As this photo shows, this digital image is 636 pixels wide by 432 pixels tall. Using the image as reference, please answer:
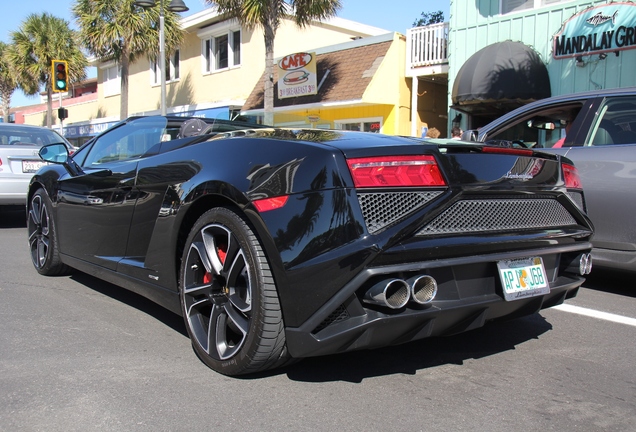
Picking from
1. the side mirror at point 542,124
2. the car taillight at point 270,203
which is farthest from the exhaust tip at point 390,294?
the side mirror at point 542,124

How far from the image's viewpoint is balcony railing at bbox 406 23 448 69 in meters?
16.4

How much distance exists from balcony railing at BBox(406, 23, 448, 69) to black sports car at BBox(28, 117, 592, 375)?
1354 centimetres

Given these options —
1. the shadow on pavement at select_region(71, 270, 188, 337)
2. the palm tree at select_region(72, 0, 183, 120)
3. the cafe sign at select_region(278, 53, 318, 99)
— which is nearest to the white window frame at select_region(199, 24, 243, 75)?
the palm tree at select_region(72, 0, 183, 120)

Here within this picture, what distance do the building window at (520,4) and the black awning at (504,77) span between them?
3.14 ft

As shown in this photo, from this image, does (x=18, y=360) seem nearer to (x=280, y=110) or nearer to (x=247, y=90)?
(x=280, y=110)

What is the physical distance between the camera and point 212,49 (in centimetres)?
2391

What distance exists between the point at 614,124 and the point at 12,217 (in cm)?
991

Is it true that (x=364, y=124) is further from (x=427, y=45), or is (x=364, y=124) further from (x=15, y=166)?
(x=15, y=166)

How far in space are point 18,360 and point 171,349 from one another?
826 mm

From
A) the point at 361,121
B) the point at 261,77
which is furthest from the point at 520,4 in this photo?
the point at 261,77

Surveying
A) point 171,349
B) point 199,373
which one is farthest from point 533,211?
point 171,349

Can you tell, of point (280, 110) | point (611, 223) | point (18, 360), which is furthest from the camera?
point (280, 110)

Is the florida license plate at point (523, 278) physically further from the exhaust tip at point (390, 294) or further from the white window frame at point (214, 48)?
the white window frame at point (214, 48)

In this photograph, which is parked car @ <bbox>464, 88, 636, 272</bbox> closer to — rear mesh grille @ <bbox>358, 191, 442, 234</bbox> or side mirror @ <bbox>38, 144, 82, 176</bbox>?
rear mesh grille @ <bbox>358, 191, 442, 234</bbox>
